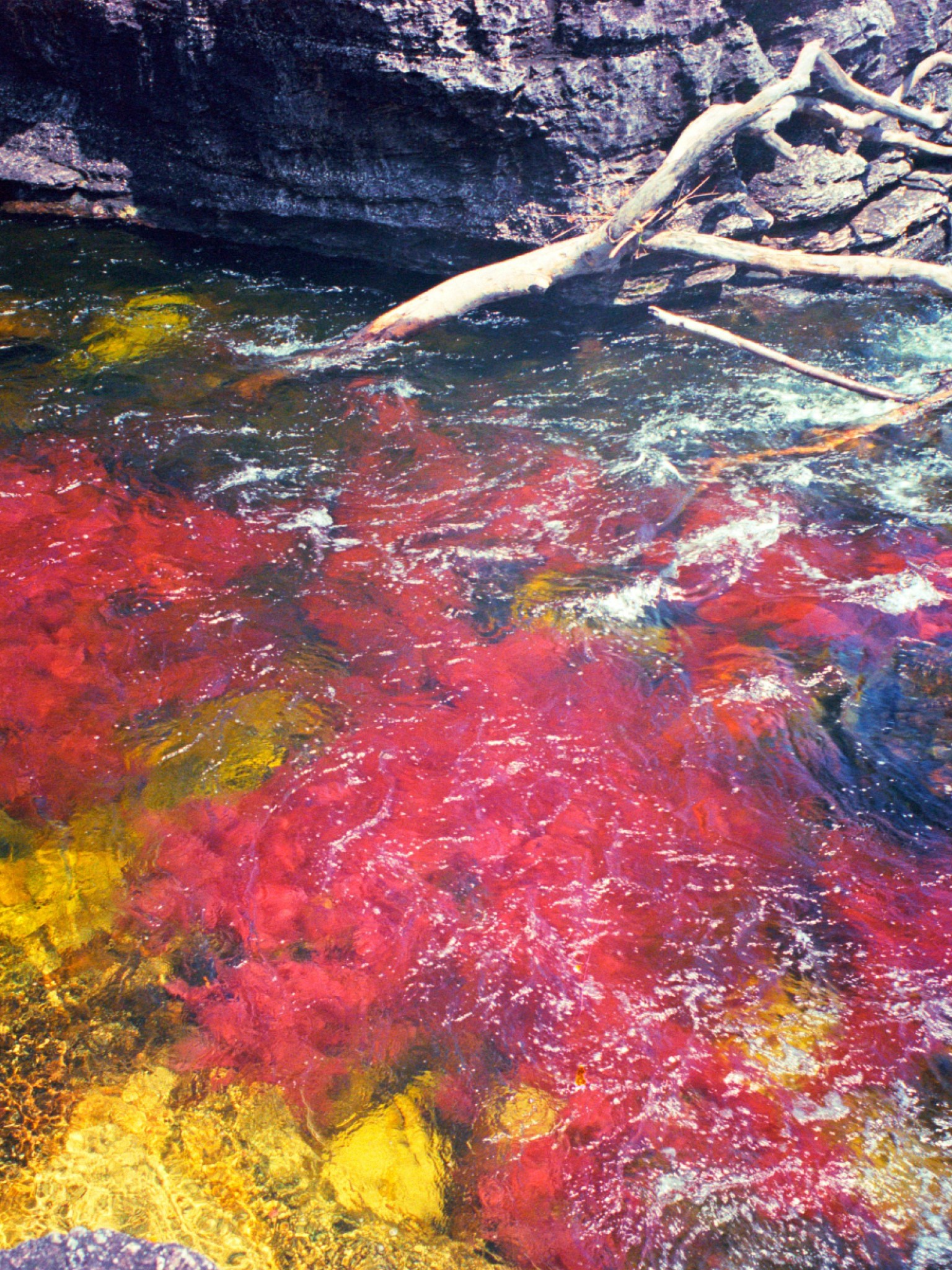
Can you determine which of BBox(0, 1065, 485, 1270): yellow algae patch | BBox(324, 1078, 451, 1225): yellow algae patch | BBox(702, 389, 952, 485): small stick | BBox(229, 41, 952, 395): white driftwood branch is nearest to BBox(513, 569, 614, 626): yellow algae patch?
BBox(702, 389, 952, 485): small stick

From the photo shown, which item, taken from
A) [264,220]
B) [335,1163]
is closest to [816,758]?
[335,1163]

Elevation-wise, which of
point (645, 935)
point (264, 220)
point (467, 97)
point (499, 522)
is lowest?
point (645, 935)

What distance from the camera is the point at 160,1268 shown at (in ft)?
5.75

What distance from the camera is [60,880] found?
255 centimetres

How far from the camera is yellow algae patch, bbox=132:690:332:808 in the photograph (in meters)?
2.89

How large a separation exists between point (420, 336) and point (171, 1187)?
5.98m

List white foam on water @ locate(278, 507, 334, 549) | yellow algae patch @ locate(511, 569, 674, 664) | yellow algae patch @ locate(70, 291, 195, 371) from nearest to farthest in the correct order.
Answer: yellow algae patch @ locate(511, 569, 674, 664) < white foam on water @ locate(278, 507, 334, 549) < yellow algae patch @ locate(70, 291, 195, 371)

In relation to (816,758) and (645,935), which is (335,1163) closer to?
(645,935)

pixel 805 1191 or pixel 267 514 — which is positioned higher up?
pixel 267 514

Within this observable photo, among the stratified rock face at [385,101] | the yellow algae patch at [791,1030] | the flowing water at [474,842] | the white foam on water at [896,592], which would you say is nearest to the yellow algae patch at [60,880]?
the flowing water at [474,842]

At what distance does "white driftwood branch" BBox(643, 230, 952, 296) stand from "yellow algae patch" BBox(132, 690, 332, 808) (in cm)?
514

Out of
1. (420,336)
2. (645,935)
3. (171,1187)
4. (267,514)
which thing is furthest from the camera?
(420,336)

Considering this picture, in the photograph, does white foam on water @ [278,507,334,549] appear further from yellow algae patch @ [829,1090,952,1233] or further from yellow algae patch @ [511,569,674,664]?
yellow algae patch @ [829,1090,952,1233]

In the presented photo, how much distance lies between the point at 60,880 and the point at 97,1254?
1145 millimetres
